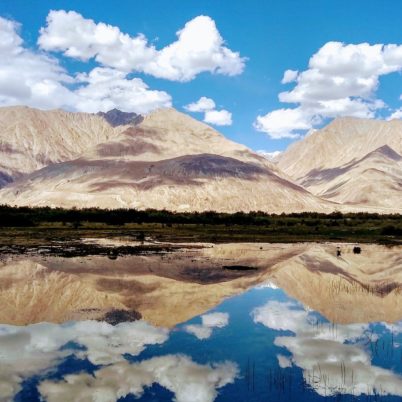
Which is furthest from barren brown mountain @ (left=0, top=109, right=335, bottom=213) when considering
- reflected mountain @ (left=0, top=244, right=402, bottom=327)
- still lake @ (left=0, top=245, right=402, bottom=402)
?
still lake @ (left=0, top=245, right=402, bottom=402)

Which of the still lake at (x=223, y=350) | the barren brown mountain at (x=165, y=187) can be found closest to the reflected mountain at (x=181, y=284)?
the still lake at (x=223, y=350)

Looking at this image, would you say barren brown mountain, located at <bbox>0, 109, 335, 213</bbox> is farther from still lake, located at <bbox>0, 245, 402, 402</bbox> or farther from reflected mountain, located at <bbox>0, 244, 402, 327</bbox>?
still lake, located at <bbox>0, 245, 402, 402</bbox>

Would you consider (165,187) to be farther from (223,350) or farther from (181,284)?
(223,350)

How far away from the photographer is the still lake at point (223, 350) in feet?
42.6

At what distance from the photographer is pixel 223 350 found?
1652 cm

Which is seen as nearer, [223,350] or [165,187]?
[223,350]

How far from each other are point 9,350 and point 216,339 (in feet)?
22.3

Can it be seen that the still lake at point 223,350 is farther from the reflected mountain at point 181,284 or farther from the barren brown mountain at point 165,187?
the barren brown mountain at point 165,187

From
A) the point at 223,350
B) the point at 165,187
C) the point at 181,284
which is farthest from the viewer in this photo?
the point at 165,187

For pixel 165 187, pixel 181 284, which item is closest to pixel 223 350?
pixel 181 284

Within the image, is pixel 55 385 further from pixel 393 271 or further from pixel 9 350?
pixel 393 271

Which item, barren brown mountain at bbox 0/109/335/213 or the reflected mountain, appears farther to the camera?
barren brown mountain at bbox 0/109/335/213

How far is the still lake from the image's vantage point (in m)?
13.0

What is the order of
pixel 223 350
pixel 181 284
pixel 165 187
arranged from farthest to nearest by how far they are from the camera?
1. pixel 165 187
2. pixel 181 284
3. pixel 223 350
